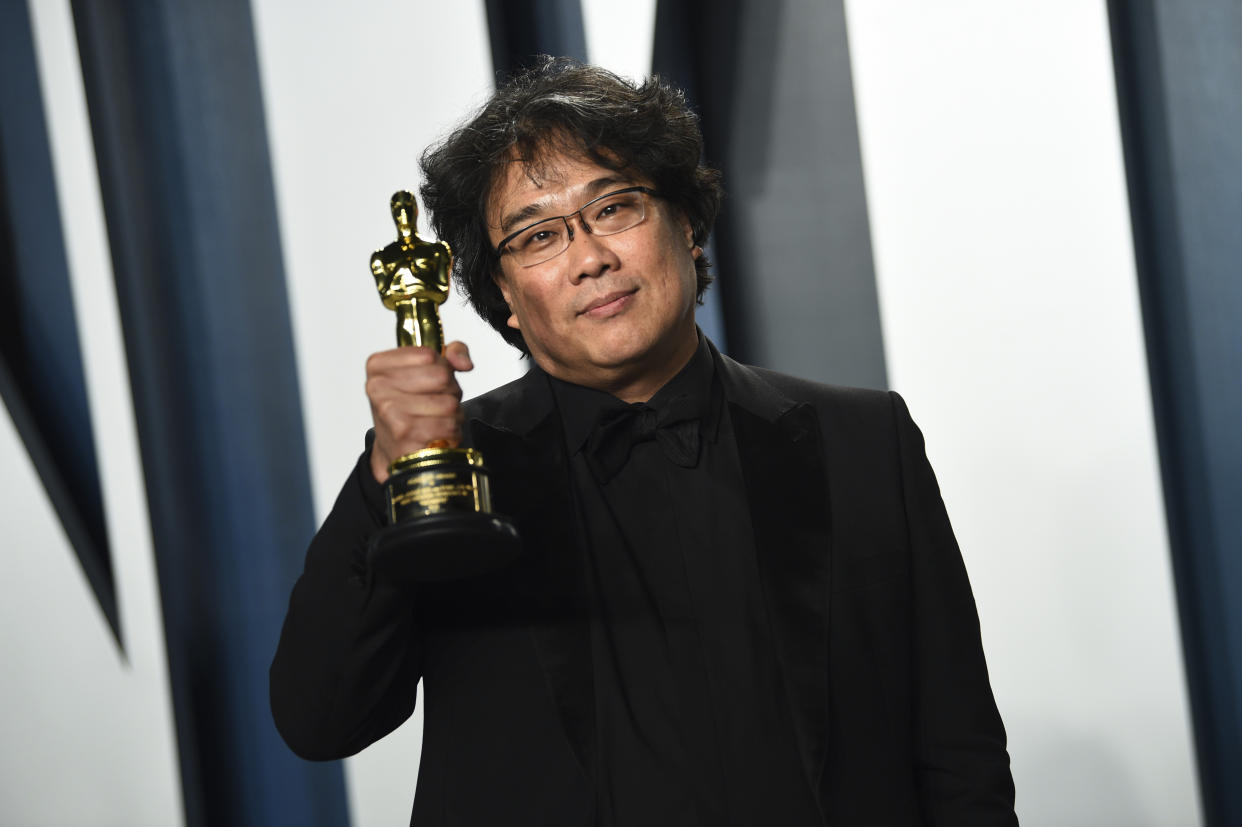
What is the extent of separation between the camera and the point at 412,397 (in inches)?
43.5

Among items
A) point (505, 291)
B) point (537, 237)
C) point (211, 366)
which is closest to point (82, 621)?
point (211, 366)

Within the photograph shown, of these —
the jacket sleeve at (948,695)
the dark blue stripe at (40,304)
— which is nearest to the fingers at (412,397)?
the jacket sleeve at (948,695)

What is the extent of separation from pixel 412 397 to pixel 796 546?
572 millimetres

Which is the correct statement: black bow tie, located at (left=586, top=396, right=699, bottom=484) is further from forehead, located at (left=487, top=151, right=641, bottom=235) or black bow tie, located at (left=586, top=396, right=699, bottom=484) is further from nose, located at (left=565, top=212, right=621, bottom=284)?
forehead, located at (left=487, top=151, right=641, bottom=235)

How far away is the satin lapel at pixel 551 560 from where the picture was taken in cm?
130

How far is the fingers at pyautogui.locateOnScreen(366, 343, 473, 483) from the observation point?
1.10m

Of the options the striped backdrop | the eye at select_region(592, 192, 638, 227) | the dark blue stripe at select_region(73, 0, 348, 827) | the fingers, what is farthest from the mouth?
the dark blue stripe at select_region(73, 0, 348, 827)

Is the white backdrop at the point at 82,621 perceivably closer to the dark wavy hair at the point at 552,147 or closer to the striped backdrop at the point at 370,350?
the striped backdrop at the point at 370,350

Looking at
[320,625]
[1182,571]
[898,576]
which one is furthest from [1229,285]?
[320,625]

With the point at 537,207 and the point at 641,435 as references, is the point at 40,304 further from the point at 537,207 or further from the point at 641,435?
the point at 641,435

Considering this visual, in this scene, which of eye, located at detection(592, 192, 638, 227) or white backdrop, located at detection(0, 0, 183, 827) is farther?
white backdrop, located at detection(0, 0, 183, 827)

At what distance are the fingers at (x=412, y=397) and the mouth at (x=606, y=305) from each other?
1.19 ft

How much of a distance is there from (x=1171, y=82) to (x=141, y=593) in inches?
91.7

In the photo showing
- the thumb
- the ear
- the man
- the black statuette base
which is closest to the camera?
the black statuette base
